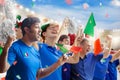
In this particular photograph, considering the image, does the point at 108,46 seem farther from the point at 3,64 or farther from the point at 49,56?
the point at 3,64

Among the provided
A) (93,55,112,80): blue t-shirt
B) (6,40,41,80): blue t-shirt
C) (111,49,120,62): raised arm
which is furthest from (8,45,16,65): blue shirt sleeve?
(111,49,120,62): raised arm

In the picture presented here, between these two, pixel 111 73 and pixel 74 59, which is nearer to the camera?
pixel 74 59

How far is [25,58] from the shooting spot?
209cm

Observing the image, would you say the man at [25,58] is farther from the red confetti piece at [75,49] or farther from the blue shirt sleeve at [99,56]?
the blue shirt sleeve at [99,56]

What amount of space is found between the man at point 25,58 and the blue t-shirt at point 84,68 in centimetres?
63

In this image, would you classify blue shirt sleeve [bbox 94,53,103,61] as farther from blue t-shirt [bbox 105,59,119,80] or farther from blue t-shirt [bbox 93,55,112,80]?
blue t-shirt [bbox 105,59,119,80]

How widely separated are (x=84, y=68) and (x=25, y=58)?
846mm

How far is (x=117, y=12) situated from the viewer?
3.42 meters

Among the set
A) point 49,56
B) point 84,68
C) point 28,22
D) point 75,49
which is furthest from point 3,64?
point 84,68

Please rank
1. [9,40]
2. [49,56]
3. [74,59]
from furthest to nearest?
1. [74,59]
2. [49,56]
3. [9,40]

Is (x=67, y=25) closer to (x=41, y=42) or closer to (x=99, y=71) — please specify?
(x=41, y=42)

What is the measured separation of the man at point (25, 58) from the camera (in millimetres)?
2002

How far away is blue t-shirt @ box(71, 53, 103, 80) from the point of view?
2.73 metres

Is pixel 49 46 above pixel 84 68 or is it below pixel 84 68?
above
